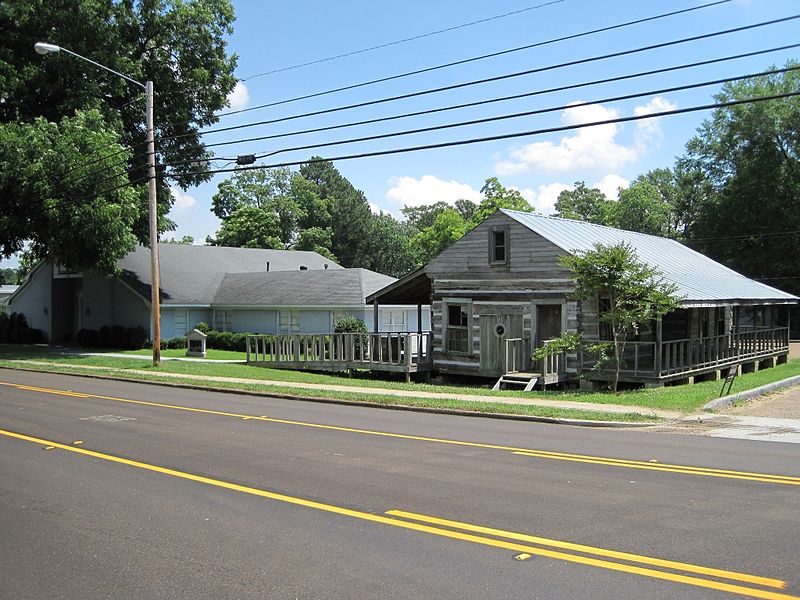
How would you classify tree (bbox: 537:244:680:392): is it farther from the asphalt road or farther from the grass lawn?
the asphalt road

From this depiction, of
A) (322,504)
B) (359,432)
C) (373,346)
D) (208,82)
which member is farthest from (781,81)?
(322,504)

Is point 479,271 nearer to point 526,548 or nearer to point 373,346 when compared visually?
point 373,346

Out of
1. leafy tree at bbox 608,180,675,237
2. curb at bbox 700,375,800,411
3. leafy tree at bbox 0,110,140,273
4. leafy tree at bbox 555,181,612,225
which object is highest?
leafy tree at bbox 555,181,612,225

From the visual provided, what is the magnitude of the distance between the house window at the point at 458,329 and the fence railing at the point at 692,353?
436 centimetres

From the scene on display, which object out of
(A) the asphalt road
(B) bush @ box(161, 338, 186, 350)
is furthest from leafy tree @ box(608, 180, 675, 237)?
(A) the asphalt road

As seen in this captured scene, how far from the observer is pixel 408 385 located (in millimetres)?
22625

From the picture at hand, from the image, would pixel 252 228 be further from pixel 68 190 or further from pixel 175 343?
pixel 68 190

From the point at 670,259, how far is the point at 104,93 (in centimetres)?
2956

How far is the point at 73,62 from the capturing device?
3559cm

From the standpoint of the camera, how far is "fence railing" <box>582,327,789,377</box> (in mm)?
22203

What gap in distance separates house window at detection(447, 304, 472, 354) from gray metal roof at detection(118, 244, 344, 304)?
54.8 feet

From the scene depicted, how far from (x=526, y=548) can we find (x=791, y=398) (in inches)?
630

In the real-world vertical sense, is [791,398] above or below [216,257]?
below

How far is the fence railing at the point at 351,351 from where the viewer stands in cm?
2652
